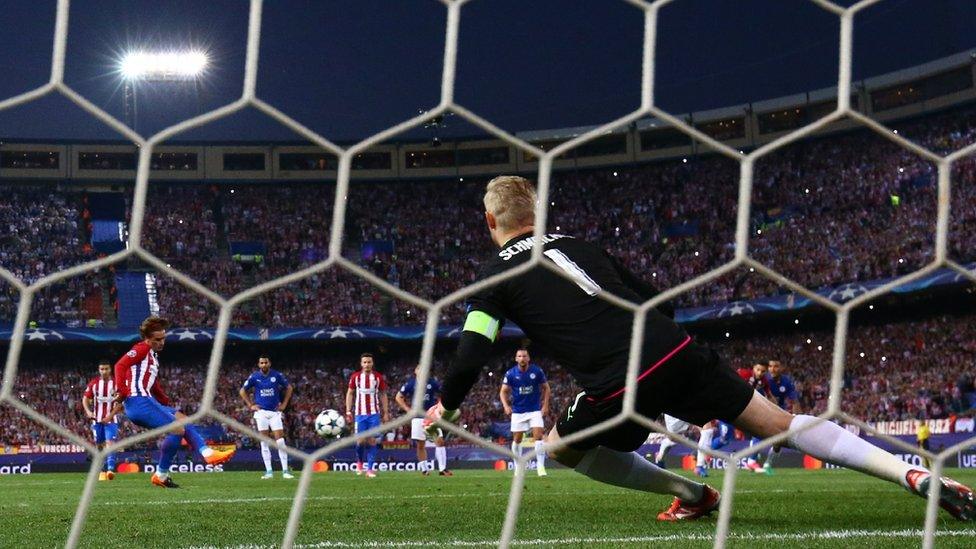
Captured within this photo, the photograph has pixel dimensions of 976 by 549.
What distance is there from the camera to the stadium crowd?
1891cm

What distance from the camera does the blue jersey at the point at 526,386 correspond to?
11.0m

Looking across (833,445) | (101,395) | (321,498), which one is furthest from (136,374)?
(833,445)

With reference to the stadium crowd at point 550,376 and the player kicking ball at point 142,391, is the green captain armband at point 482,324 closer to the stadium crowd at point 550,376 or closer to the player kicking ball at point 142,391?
the player kicking ball at point 142,391

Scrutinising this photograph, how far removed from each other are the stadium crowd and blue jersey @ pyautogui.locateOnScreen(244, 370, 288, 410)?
330 inches

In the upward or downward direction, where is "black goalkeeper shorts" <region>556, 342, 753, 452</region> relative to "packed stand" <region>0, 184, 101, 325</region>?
downward

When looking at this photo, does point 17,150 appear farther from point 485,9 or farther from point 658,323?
point 658,323

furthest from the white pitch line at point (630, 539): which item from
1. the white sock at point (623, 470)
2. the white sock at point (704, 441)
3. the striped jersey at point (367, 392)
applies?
the striped jersey at point (367, 392)

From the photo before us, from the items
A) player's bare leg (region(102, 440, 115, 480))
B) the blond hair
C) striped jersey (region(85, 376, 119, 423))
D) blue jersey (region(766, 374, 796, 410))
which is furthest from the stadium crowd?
the blond hair

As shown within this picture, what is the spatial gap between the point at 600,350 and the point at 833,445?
78 centimetres

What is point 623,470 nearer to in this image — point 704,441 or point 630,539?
point 630,539

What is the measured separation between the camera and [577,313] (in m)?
3.15

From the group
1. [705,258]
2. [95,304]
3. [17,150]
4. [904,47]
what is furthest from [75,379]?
[904,47]

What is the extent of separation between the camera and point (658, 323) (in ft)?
10.4

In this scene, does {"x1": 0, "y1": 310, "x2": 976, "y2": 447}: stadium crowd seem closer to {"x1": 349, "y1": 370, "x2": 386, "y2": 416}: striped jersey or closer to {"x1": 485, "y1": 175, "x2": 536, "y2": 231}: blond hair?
{"x1": 349, "y1": 370, "x2": 386, "y2": 416}: striped jersey
